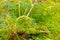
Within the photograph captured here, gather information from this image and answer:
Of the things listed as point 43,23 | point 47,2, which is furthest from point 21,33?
point 47,2

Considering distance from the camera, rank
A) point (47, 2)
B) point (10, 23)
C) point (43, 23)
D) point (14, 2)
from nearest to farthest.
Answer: point (10, 23)
point (43, 23)
point (14, 2)
point (47, 2)

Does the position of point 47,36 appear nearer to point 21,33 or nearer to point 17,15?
point 21,33

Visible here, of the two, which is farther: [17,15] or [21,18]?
[17,15]

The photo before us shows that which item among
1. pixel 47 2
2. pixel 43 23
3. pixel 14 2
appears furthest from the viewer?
pixel 47 2

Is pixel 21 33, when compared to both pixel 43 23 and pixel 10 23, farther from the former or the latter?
pixel 43 23

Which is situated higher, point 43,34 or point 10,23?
point 10,23

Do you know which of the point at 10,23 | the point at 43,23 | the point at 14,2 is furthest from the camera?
the point at 14,2

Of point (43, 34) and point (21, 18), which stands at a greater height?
point (21, 18)

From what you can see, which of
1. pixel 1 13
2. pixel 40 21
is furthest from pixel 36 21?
pixel 1 13

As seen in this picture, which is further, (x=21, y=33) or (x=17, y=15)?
(x=17, y=15)
